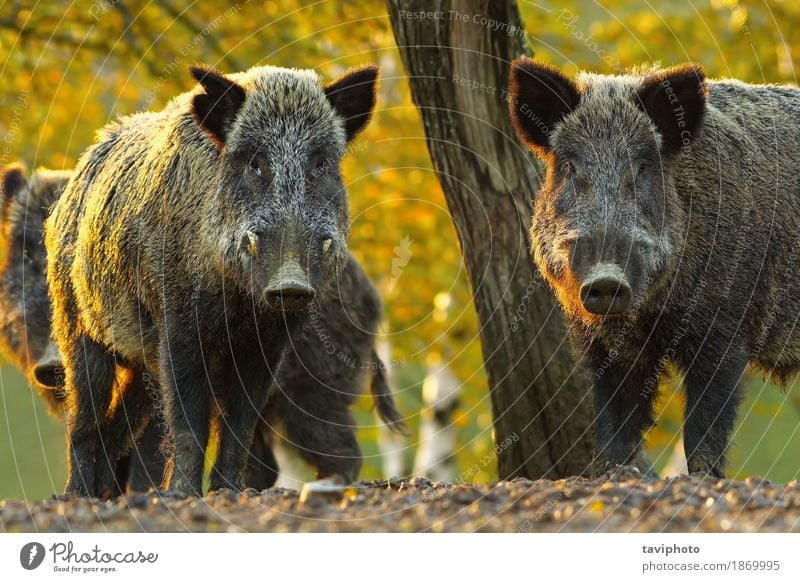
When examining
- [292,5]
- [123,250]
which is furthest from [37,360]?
[292,5]

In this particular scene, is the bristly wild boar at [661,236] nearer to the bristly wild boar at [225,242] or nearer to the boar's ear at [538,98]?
the boar's ear at [538,98]

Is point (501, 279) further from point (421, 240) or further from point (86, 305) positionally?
point (421, 240)

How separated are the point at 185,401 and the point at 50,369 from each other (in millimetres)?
2855

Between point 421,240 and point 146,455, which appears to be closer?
point 146,455

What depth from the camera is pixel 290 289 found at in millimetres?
6855

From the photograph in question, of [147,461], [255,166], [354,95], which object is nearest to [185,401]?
[255,166]

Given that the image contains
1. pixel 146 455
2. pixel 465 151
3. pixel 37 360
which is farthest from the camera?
pixel 37 360

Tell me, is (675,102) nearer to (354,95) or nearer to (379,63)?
(354,95)

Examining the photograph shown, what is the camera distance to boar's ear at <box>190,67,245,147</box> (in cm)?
758

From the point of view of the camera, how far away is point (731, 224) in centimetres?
764

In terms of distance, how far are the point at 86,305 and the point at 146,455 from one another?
186cm

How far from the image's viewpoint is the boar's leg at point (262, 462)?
1072cm

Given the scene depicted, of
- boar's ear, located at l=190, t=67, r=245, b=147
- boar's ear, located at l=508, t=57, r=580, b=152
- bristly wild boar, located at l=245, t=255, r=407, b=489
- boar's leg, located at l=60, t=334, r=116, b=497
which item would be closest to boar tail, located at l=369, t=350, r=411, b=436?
bristly wild boar, located at l=245, t=255, r=407, b=489
